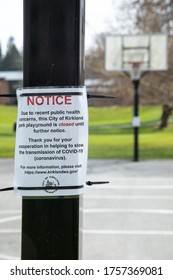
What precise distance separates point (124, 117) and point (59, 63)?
48.0 metres

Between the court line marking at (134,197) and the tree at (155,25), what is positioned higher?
the tree at (155,25)

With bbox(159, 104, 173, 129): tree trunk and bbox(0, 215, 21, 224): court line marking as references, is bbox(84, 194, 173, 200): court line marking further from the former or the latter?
bbox(159, 104, 173, 129): tree trunk

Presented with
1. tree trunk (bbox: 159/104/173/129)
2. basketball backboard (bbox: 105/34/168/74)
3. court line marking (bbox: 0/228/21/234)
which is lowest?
tree trunk (bbox: 159/104/173/129)

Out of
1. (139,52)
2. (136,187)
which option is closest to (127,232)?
(136,187)

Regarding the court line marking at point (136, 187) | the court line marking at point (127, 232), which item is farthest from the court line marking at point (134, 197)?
the court line marking at point (127, 232)

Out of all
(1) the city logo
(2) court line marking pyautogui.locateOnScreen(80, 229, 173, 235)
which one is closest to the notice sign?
(1) the city logo

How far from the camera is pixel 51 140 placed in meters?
1.97

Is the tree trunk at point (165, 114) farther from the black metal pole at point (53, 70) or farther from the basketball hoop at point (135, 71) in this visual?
the black metal pole at point (53, 70)

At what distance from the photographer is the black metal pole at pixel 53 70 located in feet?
6.49

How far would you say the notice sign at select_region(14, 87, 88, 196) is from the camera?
198 centimetres

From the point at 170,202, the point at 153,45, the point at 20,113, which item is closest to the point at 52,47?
the point at 20,113

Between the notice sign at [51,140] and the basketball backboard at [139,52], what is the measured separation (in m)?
13.9

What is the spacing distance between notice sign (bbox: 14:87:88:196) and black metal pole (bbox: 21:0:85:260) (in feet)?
0.15
